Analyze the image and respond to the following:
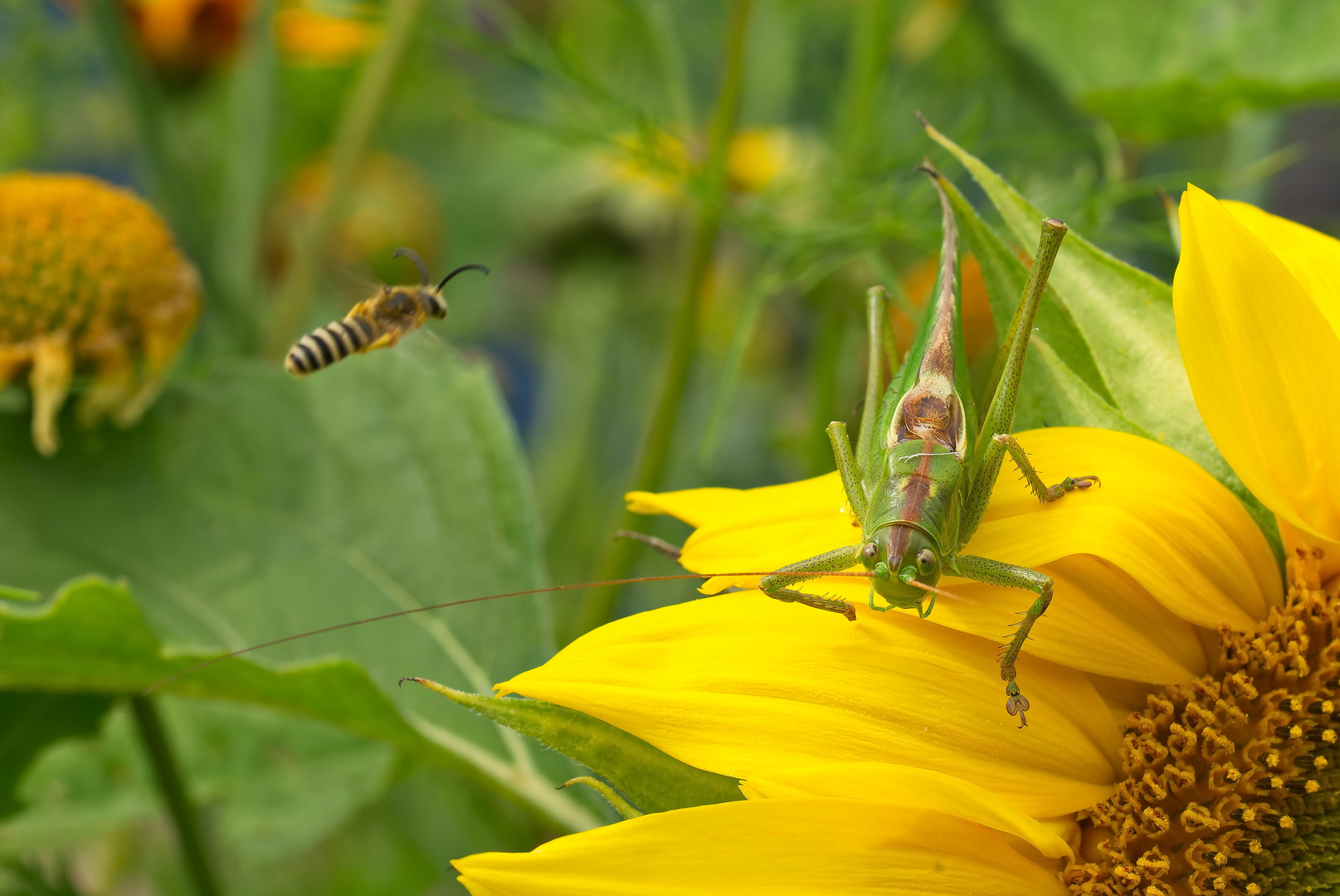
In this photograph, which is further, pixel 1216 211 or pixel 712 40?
pixel 712 40

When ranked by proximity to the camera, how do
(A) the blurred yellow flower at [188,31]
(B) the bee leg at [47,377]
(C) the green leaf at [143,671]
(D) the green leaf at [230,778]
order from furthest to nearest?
(A) the blurred yellow flower at [188,31] → (D) the green leaf at [230,778] → (B) the bee leg at [47,377] → (C) the green leaf at [143,671]

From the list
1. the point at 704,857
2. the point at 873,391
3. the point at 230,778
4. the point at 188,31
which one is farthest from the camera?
the point at 188,31

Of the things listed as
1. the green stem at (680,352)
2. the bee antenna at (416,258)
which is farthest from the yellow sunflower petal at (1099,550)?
the green stem at (680,352)

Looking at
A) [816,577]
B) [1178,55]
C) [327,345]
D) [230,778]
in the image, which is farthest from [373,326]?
[1178,55]

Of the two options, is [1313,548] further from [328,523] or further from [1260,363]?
[328,523]

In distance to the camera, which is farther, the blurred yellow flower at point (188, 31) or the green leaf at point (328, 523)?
the blurred yellow flower at point (188, 31)

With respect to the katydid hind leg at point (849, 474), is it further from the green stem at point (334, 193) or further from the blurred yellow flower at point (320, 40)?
the blurred yellow flower at point (320, 40)

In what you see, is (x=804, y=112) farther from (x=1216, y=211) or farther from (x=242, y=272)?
(x=1216, y=211)

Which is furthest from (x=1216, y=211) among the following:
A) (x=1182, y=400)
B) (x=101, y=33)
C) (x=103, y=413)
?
(x=101, y=33)
